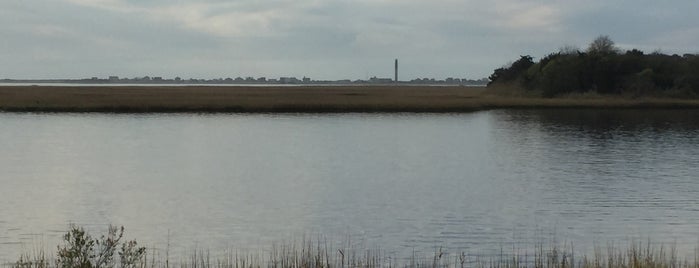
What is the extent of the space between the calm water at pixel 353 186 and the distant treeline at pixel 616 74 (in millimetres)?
48284

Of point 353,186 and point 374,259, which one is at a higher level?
point 374,259

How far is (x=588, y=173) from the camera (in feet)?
121

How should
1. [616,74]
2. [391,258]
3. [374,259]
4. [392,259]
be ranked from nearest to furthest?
[374,259]
[392,259]
[391,258]
[616,74]

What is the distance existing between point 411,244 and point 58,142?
1439 inches

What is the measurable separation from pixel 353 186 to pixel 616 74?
88383 mm

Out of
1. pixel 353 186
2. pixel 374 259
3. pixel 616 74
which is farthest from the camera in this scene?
pixel 616 74

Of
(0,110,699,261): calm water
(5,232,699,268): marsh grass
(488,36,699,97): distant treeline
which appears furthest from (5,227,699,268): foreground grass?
(488,36,699,97): distant treeline

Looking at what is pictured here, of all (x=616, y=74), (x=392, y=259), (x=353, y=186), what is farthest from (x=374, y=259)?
(x=616, y=74)

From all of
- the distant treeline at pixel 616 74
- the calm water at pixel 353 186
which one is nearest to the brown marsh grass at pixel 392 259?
the calm water at pixel 353 186

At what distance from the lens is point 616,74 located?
370 ft

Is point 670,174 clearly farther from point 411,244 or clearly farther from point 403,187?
point 411,244

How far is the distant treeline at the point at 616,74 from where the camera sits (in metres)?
109

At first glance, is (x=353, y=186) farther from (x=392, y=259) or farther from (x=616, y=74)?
(x=616, y=74)

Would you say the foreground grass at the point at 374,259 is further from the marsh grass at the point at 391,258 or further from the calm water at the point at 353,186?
the calm water at the point at 353,186
